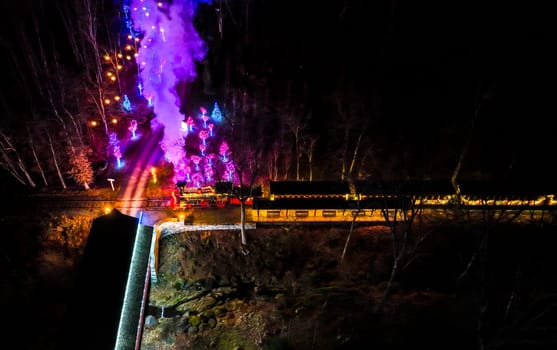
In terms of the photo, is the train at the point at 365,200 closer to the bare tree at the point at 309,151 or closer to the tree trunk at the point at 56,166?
the bare tree at the point at 309,151

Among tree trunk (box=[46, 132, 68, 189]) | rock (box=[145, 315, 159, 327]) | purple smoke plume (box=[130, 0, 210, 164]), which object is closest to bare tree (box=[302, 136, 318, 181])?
purple smoke plume (box=[130, 0, 210, 164])

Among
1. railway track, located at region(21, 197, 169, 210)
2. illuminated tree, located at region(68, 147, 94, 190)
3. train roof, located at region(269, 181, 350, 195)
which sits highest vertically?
illuminated tree, located at region(68, 147, 94, 190)

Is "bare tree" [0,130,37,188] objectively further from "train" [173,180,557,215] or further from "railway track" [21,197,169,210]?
"train" [173,180,557,215]

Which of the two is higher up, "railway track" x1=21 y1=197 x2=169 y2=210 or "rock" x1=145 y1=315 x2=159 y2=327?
"railway track" x1=21 y1=197 x2=169 y2=210

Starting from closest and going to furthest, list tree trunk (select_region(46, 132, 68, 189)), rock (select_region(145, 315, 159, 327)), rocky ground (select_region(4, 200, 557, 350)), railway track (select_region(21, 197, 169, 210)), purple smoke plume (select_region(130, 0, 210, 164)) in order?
rocky ground (select_region(4, 200, 557, 350))
rock (select_region(145, 315, 159, 327))
railway track (select_region(21, 197, 169, 210))
tree trunk (select_region(46, 132, 68, 189))
purple smoke plume (select_region(130, 0, 210, 164))

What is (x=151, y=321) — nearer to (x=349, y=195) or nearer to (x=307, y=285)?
(x=307, y=285)

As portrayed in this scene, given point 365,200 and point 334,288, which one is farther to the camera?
point 365,200

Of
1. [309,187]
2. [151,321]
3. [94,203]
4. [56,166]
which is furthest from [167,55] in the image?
[151,321]

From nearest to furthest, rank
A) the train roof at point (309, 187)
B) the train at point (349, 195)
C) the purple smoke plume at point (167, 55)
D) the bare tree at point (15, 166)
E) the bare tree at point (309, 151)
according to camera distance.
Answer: the train at point (349, 195), the train roof at point (309, 187), the bare tree at point (15, 166), the bare tree at point (309, 151), the purple smoke plume at point (167, 55)

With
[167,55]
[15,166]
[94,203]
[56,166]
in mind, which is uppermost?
[167,55]

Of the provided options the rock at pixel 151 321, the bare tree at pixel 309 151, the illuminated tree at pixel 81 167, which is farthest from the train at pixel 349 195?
the rock at pixel 151 321

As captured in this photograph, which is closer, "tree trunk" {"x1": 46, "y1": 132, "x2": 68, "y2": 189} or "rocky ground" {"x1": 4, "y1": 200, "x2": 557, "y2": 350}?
"rocky ground" {"x1": 4, "y1": 200, "x2": 557, "y2": 350}

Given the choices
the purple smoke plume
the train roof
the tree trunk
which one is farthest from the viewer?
the purple smoke plume

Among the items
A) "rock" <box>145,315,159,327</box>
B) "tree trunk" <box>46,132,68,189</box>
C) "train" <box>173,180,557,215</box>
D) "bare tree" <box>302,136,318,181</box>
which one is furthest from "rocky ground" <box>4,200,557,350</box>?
"bare tree" <box>302,136,318,181</box>
